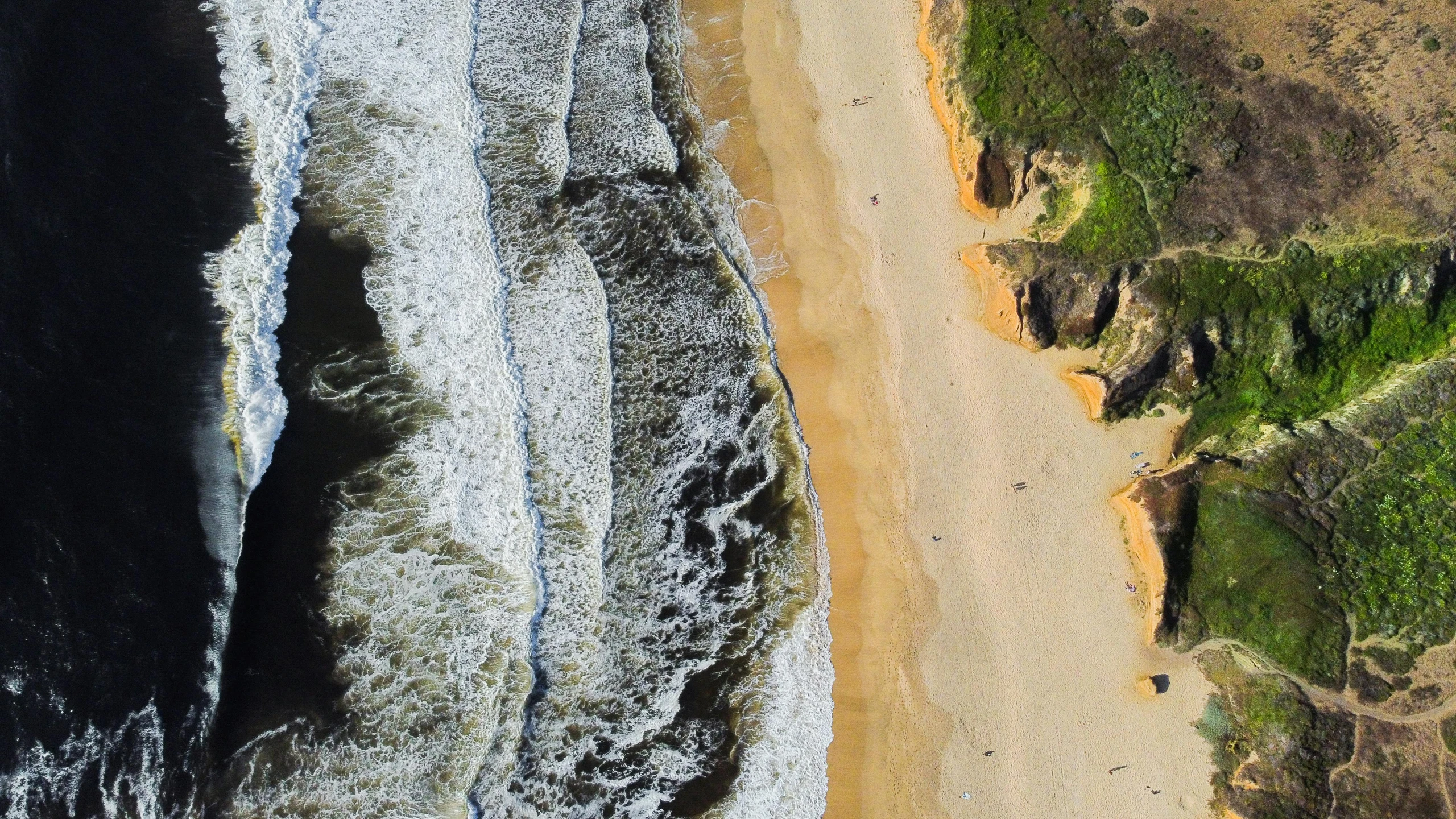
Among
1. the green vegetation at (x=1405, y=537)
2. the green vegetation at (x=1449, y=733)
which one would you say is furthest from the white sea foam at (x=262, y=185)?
the green vegetation at (x=1449, y=733)

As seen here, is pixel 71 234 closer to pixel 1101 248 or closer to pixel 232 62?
pixel 232 62

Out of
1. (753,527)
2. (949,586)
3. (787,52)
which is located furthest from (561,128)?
(949,586)

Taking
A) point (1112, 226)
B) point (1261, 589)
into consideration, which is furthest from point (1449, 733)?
point (1112, 226)

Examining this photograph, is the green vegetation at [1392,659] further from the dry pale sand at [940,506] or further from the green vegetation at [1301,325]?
the green vegetation at [1301,325]

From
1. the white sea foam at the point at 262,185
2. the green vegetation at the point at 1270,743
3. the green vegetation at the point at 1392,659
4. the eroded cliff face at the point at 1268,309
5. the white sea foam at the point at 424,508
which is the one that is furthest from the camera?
the white sea foam at the point at 262,185

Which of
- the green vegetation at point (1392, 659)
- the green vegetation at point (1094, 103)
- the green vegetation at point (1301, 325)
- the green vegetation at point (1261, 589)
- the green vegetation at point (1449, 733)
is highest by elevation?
the green vegetation at point (1094, 103)

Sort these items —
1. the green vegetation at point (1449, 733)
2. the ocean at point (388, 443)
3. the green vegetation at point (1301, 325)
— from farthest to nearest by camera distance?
the green vegetation at point (1301, 325)
the ocean at point (388, 443)
the green vegetation at point (1449, 733)

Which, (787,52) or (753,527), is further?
(787,52)
